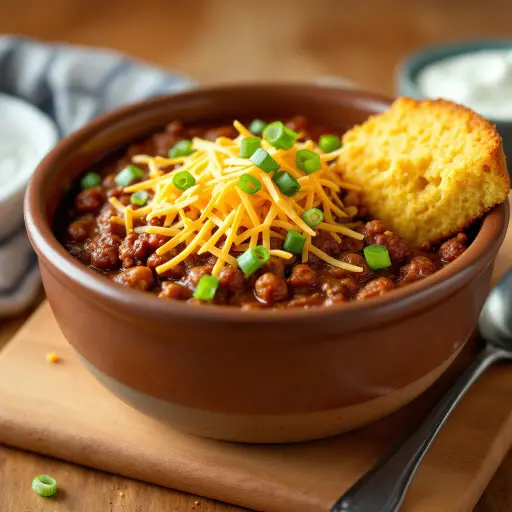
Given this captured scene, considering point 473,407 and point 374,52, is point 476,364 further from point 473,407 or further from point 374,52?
point 374,52

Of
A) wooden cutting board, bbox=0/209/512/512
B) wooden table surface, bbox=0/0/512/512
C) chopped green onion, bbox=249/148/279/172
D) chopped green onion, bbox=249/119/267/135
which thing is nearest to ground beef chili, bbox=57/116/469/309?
chopped green onion, bbox=249/148/279/172

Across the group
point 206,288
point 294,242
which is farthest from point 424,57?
point 206,288

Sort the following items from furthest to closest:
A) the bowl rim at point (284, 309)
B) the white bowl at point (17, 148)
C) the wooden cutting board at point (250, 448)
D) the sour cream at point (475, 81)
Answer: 1. the sour cream at point (475, 81)
2. the white bowl at point (17, 148)
3. the wooden cutting board at point (250, 448)
4. the bowl rim at point (284, 309)

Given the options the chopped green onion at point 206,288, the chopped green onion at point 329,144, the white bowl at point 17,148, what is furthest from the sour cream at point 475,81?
the chopped green onion at point 206,288

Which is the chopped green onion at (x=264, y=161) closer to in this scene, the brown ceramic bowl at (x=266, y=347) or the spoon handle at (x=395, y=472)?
the brown ceramic bowl at (x=266, y=347)

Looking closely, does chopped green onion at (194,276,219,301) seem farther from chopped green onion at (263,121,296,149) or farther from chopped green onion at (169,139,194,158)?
chopped green onion at (169,139,194,158)

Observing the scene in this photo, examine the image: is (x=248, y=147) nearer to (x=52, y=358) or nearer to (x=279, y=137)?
(x=279, y=137)

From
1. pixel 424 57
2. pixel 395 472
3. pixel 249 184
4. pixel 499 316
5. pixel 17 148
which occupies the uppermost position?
pixel 249 184
